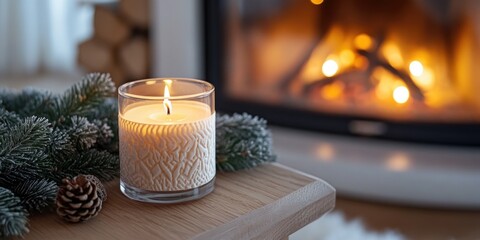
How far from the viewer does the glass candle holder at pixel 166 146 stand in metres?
0.71

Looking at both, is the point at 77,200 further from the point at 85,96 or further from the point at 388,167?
the point at 388,167

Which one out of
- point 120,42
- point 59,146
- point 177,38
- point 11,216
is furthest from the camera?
point 120,42

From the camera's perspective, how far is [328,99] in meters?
1.76

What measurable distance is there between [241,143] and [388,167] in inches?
33.0

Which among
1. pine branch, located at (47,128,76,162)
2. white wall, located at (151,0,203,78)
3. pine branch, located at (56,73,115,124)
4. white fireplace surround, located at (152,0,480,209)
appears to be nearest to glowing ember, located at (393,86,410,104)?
white fireplace surround, located at (152,0,480,209)

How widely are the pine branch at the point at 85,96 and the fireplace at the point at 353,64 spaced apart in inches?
38.3

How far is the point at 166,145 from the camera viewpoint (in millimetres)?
710

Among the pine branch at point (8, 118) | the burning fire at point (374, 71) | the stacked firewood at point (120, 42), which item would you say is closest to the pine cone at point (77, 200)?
the pine branch at point (8, 118)

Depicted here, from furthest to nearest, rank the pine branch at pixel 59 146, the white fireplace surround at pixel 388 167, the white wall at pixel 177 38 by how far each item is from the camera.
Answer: the white wall at pixel 177 38 → the white fireplace surround at pixel 388 167 → the pine branch at pixel 59 146

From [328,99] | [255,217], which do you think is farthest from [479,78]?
[255,217]

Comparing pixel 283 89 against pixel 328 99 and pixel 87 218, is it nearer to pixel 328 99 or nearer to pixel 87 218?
pixel 328 99

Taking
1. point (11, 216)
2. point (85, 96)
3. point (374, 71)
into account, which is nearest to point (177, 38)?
point (374, 71)

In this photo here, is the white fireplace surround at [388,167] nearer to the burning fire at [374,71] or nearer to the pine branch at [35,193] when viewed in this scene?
the burning fire at [374,71]

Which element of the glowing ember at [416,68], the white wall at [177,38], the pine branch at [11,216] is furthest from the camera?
the white wall at [177,38]
